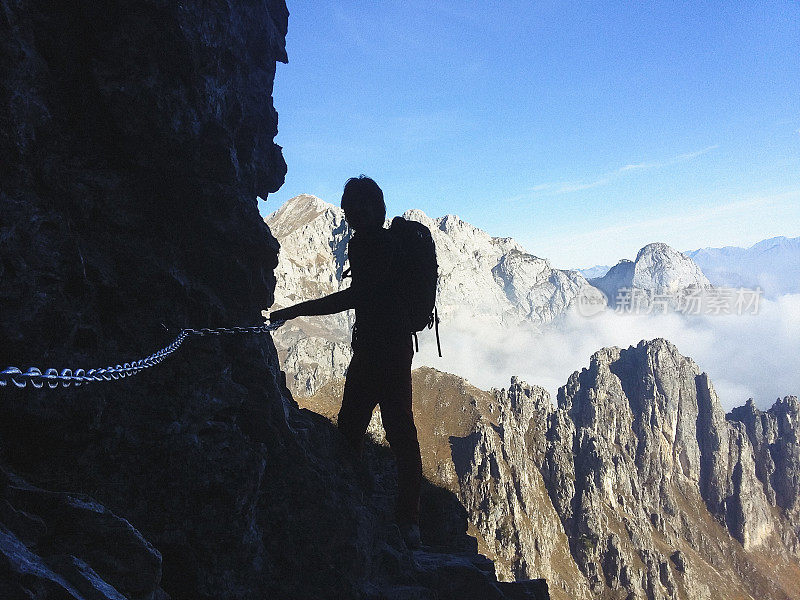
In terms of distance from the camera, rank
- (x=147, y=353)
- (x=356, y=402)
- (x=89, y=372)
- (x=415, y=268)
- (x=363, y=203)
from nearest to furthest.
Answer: (x=89, y=372) < (x=147, y=353) < (x=363, y=203) < (x=415, y=268) < (x=356, y=402)

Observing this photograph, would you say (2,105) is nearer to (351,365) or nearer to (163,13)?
(163,13)

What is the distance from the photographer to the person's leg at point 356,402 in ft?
34.2

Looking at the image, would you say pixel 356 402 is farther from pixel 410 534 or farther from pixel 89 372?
pixel 89 372

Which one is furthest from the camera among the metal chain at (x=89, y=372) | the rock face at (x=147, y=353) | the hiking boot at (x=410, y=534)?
the hiking boot at (x=410, y=534)

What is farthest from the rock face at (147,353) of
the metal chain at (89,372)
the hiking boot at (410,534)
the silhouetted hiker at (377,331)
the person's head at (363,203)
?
the person's head at (363,203)

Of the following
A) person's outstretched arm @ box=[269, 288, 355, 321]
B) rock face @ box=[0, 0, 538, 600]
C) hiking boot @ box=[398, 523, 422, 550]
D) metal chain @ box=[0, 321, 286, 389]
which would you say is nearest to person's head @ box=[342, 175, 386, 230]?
person's outstretched arm @ box=[269, 288, 355, 321]

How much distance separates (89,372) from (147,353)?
2.88m

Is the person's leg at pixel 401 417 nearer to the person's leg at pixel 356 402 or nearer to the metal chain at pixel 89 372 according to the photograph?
the person's leg at pixel 356 402

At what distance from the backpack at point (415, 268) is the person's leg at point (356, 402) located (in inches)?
62.2

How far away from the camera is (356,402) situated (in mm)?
10742

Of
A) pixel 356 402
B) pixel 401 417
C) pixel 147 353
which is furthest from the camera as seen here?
pixel 356 402

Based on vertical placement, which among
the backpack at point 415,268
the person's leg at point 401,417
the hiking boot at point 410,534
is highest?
the backpack at point 415,268

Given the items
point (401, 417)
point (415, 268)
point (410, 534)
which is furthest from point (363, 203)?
point (410, 534)

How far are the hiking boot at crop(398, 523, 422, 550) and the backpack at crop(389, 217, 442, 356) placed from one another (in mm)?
5042
